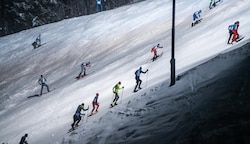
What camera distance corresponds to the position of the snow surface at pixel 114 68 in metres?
13.7

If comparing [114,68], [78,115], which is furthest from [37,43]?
[78,115]

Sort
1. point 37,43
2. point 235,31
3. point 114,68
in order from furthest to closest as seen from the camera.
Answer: point 37,43
point 114,68
point 235,31

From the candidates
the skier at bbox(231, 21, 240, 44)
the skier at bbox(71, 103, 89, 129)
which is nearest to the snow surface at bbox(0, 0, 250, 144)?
the skier at bbox(71, 103, 89, 129)

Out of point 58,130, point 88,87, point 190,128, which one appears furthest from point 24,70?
point 190,128

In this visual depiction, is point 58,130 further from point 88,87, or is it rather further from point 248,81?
point 248,81

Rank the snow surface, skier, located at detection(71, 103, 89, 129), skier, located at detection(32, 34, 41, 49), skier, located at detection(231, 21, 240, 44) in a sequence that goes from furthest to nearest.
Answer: skier, located at detection(32, 34, 41, 49) → skier, located at detection(231, 21, 240, 44) → skier, located at detection(71, 103, 89, 129) → the snow surface

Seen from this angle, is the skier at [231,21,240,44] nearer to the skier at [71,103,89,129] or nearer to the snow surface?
the snow surface

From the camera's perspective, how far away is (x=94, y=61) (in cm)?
2967

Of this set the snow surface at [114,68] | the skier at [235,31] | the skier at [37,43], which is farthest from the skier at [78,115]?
the skier at [37,43]

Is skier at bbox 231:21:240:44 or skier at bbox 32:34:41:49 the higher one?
skier at bbox 231:21:240:44

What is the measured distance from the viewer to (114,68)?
24.3 metres

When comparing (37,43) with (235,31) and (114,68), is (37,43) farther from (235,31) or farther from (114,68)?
(235,31)

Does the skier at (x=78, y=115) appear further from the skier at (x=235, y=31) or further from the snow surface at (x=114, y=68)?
the skier at (x=235, y=31)

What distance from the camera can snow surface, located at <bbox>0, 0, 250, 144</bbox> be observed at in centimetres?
1372
